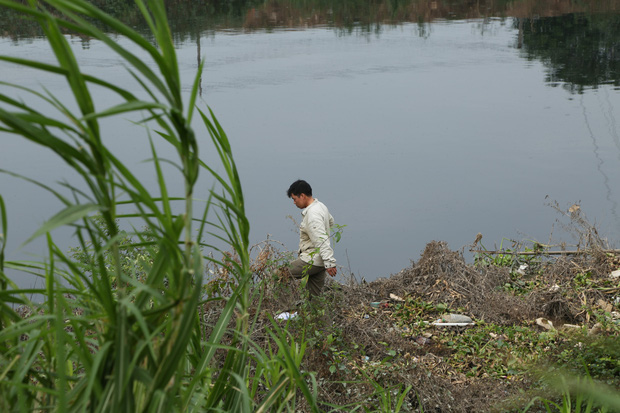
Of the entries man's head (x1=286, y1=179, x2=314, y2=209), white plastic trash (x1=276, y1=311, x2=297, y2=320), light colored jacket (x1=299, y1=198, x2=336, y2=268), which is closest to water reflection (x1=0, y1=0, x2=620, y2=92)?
man's head (x1=286, y1=179, x2=314, y2=209)

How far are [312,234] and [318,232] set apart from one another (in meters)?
0.07

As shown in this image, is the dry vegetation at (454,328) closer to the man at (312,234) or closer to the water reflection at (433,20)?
the man at (312,234)

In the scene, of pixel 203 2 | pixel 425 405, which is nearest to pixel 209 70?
pixel 203 2

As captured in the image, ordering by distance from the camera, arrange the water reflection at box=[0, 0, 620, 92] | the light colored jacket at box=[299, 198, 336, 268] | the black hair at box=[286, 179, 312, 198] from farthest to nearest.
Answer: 1. the water reflection at box=[0, 0, 620, 92]
2. the black hair at box=[286, 179, 312, 198]
3. the light colored jacket at box=[299, 198, 336, 268]

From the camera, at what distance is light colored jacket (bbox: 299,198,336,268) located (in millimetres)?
7191

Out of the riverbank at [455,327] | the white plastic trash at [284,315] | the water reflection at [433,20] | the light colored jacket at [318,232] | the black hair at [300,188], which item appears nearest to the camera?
the riverbank at [455,327]

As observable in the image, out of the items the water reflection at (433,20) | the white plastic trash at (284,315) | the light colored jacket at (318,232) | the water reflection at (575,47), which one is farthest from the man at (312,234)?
the water reflection at (575,47)

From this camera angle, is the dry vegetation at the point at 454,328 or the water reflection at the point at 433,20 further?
the water reflection at the point at 433,20

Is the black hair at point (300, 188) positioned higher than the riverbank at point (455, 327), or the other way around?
the black hair at point (300, 188)

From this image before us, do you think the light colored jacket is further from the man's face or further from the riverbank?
the riverbank

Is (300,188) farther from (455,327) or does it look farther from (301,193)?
(455,327)

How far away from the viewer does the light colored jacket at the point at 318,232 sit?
7.19 metres

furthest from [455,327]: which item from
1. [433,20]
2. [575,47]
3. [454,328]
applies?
[433,20]

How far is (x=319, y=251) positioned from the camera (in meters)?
7.27
